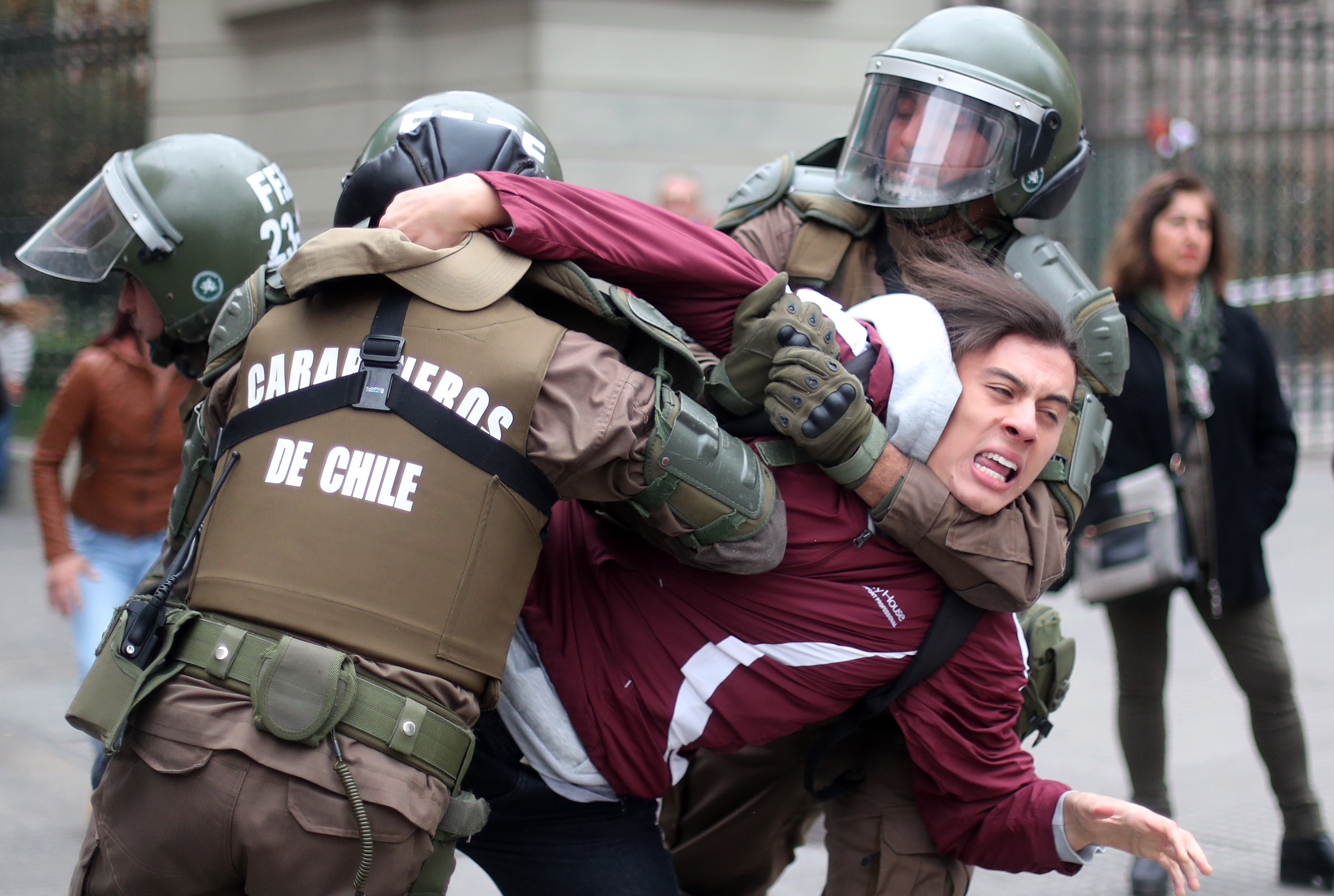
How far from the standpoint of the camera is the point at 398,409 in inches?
70.3

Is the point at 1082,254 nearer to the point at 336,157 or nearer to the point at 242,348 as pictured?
the point at 336,157

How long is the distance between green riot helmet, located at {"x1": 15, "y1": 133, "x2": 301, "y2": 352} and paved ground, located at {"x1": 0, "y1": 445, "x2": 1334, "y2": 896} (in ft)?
6.10

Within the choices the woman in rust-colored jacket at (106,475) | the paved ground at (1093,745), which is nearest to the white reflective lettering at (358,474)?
the paved ground at (1093,745)

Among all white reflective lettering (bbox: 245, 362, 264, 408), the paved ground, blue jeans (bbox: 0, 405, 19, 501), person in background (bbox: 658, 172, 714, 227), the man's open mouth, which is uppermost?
white reflective lettering (bbox: 245, 362, 264, 408)

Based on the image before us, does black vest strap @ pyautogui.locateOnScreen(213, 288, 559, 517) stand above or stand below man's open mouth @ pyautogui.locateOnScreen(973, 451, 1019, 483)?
above

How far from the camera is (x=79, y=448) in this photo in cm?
427

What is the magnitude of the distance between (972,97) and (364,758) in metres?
1.81

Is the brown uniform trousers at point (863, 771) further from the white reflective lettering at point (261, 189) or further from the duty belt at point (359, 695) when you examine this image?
the white reflective lettering at point (261, 189)

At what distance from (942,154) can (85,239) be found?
1.69 meters

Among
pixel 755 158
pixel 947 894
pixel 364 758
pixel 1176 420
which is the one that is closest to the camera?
pixel 364 758

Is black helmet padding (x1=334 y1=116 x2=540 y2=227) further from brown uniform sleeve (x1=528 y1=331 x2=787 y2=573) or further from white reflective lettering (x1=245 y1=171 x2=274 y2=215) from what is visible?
white reflective lettering (x1=245 y1=171 x2=274 y2=215)

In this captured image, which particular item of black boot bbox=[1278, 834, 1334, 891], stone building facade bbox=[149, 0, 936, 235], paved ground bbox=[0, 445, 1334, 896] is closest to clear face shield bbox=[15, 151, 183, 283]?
paved ground bbox=[0, 445, 1334, 896]

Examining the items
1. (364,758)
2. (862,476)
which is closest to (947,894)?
(862,476)

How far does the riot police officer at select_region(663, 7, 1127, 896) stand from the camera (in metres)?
2.79
